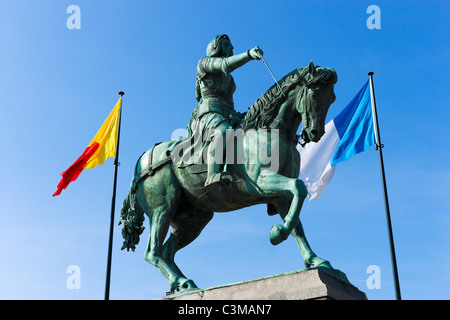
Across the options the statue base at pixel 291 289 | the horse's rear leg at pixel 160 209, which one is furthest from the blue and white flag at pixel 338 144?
the statue base at pixel 291 289

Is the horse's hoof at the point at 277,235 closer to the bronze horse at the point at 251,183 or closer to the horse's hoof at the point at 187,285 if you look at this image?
the bronze horse at the point at 251,183

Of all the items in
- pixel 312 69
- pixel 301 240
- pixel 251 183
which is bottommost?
pixel 301 240

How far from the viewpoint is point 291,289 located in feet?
25.9

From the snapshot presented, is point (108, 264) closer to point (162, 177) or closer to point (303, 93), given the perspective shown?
point (162, 177)

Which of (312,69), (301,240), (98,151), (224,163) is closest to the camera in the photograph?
(301,240)

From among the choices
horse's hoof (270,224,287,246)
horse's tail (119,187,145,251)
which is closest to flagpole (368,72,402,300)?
horse's hoof (270,224,287,246)

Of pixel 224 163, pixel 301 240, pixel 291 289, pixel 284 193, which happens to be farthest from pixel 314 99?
pixel 291 289

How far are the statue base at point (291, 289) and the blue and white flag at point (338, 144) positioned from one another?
6.08 meters

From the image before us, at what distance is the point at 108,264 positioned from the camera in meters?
14.6

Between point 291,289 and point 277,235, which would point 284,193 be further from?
point 291,289

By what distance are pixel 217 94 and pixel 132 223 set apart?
2.89m

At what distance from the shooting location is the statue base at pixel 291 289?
773 centimetres

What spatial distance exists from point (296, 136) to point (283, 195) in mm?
1235
